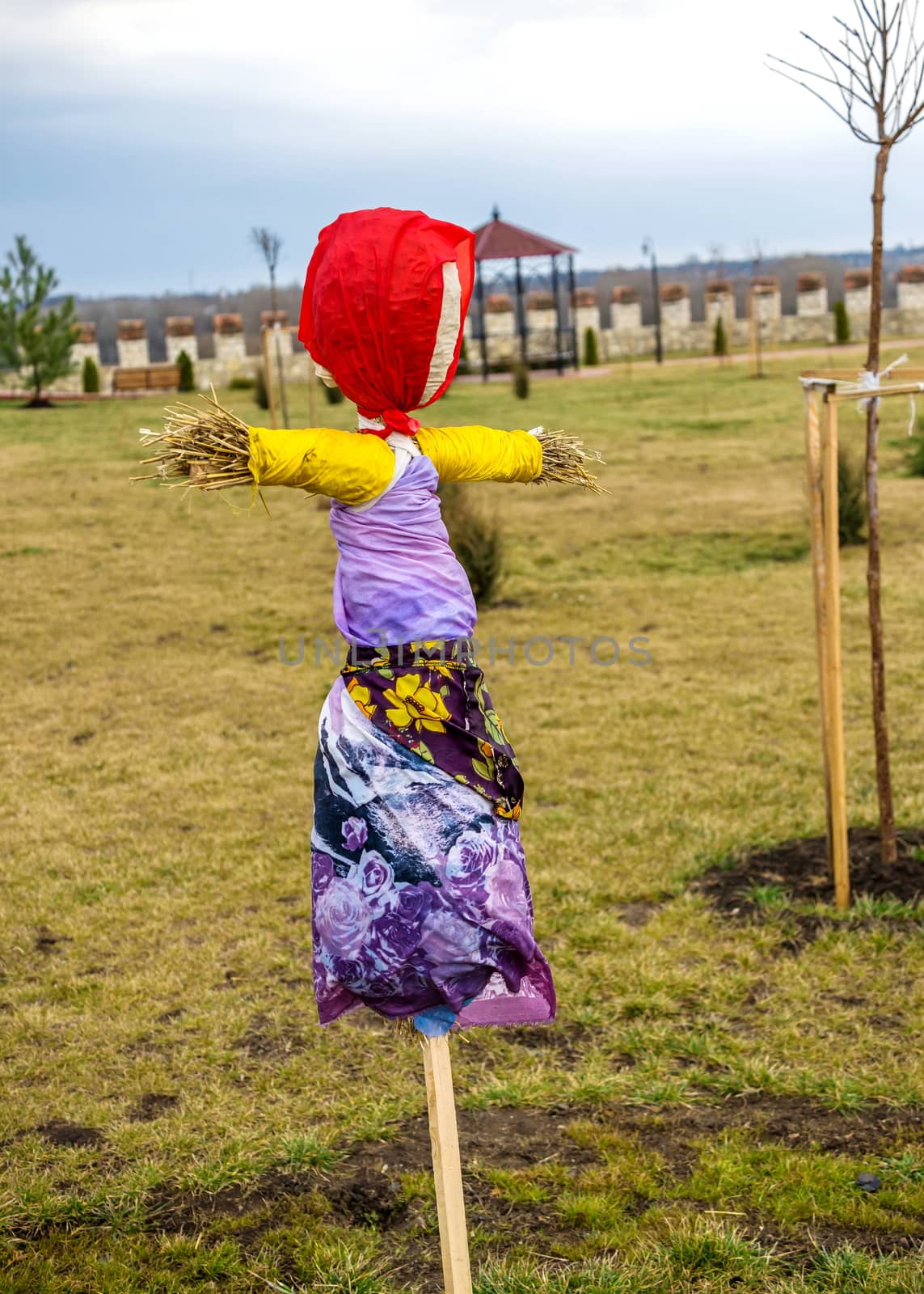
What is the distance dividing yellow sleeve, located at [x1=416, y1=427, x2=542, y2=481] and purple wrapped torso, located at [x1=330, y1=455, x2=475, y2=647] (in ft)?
0.32

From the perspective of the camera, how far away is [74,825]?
6.27 meters

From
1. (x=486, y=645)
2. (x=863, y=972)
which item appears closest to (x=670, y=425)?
(x=486, y=645)

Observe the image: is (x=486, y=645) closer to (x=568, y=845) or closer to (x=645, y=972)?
(x=568, y=845)

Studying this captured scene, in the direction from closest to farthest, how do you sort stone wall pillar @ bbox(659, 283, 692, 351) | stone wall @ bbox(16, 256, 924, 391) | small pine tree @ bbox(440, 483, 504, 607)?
small pine tree @ bbox(440, 483, 504, 607)
stone wall @ bbox(16, 256, 924, 391)
stone wall pillar @ bbox(659, 283, 692, 351)

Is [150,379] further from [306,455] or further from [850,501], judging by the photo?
[306,455]

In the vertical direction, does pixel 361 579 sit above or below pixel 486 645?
above

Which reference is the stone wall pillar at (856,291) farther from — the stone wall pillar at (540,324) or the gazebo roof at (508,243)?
the gazebo roof at (508,243)

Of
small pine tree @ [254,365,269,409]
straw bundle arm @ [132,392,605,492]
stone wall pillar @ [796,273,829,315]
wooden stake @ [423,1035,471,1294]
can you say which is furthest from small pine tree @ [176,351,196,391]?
wooden stake @ [423,1035,471,1294]

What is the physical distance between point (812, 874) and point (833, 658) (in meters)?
1.02

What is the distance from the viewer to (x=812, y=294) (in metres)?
34.5

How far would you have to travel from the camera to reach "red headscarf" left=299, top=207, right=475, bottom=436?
2.42 m

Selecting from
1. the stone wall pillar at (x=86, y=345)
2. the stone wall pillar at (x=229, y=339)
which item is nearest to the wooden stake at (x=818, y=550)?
the stone wall pillar at (x=229, y=339)

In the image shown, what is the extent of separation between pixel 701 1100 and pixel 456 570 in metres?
2.07

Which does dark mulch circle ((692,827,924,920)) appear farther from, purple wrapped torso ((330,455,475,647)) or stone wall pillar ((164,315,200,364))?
stone wall pillar ((164,315,200,364))
